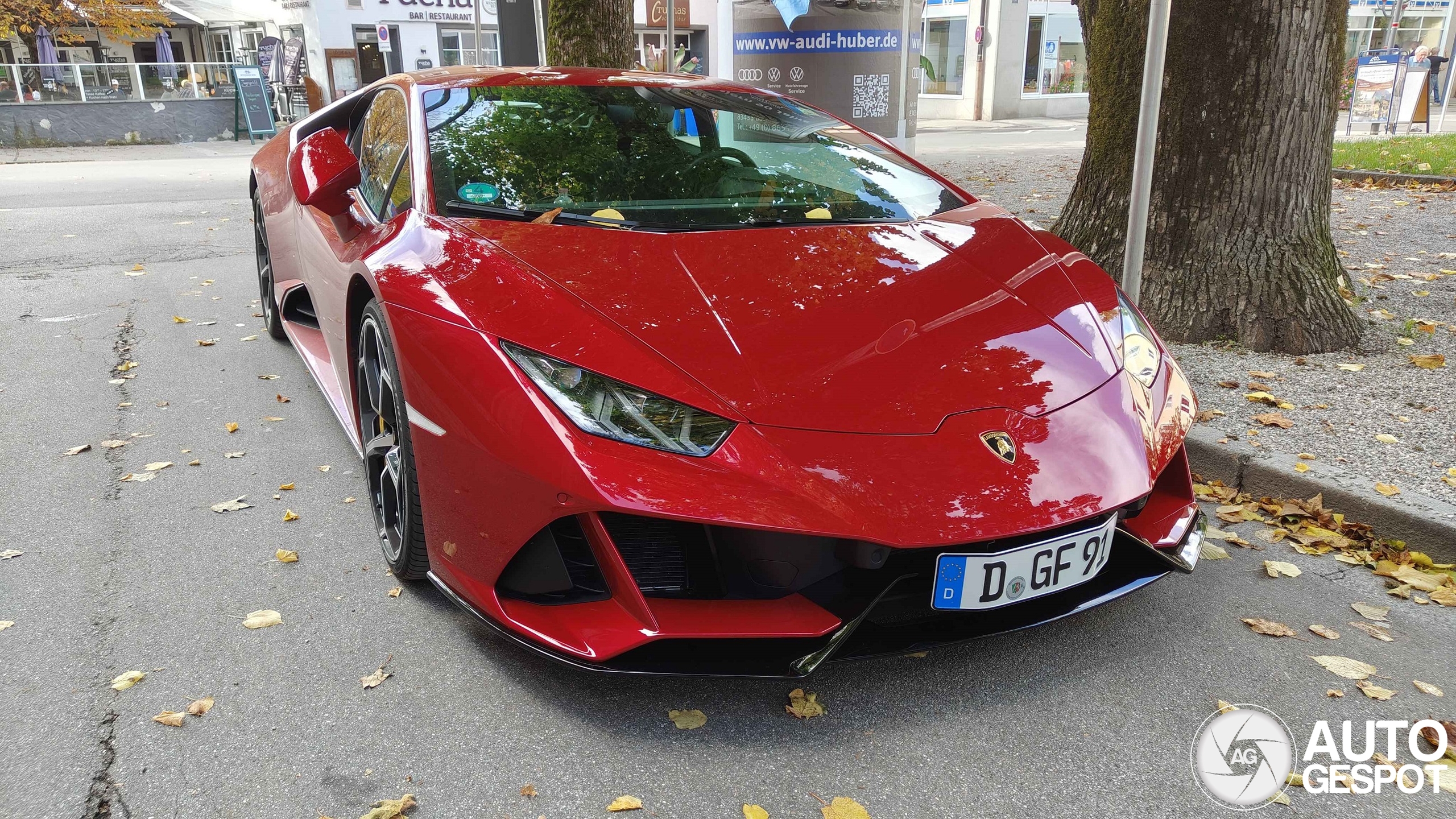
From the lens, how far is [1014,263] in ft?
9.09

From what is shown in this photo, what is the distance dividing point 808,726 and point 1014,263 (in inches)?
53.8

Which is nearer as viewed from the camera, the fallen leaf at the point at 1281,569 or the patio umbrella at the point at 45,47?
the fallen leaf at the point at 1281,569

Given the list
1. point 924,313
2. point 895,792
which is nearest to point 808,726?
point 895,792

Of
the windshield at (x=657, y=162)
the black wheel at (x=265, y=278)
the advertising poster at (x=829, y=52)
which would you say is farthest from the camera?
the advertising poster at (x=829, y=52)

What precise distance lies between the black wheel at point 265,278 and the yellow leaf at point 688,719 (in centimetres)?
350

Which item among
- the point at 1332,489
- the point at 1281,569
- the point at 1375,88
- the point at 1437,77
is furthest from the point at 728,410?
the point at 1437,77

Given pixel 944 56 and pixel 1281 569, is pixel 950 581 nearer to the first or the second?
pixel 1281 569

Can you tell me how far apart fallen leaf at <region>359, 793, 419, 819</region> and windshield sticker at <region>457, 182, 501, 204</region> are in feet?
5.02

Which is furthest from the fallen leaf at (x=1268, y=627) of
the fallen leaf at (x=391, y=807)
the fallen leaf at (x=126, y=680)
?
the fallen leaf at (x=126, y=680)

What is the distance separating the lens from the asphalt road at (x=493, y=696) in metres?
1.95

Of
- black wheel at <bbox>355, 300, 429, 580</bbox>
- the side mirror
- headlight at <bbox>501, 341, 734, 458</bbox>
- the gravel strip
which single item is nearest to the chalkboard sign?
the side mirror

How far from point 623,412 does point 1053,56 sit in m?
26.8

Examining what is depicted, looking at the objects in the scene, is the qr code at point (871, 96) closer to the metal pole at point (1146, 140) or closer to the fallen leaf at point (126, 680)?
the metal pole at point (1146, 140)

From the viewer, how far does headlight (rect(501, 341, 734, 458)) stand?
1.98 metres
